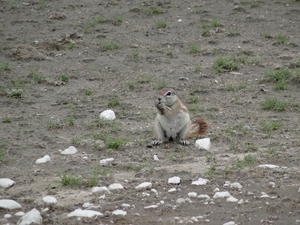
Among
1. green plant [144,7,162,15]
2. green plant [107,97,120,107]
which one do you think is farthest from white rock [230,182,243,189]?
green plant [144,7,162,15]

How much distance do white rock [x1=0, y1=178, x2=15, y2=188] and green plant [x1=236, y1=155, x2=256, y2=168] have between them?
2569 mm

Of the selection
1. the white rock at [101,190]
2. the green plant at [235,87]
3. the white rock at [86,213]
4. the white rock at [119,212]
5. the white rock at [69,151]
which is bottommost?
the green plant at [235,87]

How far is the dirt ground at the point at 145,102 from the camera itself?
691cm

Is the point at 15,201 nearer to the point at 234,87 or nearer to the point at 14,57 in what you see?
the point at 234,87

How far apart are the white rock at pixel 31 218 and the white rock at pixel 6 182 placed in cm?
114

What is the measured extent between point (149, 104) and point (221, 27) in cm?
447

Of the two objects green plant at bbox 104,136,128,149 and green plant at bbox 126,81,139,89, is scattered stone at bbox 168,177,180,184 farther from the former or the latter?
green plant at bbox 126,81,139,89

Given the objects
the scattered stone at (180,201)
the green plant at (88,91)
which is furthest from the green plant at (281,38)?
the scattered stone at (180,201)

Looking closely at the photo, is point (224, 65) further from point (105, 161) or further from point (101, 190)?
point (101, 190)

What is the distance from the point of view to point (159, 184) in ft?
23.8

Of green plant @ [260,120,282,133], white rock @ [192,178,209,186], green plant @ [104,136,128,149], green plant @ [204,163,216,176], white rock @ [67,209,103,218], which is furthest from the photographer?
green plant @ [260,120,282,133]

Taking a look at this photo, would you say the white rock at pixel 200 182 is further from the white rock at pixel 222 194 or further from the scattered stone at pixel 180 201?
the scattered stone at pixel 180 201

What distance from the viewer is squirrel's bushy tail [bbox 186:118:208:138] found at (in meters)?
9.16

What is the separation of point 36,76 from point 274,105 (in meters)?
4.16
